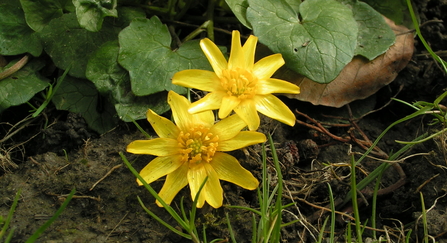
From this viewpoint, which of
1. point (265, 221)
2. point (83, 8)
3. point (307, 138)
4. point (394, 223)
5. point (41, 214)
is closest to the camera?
point (265, 221)

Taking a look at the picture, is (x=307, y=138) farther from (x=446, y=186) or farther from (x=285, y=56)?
Answer: (x=446, y=186)

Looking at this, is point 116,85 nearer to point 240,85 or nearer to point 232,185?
point 240,85

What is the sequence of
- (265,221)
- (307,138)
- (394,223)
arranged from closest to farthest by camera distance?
(265,221), (394,223), (307,138)

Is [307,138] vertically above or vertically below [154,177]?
below

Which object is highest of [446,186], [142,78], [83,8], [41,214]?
[83,8]

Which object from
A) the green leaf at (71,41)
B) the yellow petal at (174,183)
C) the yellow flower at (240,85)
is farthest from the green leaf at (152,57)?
the yellow petal at (174,183)

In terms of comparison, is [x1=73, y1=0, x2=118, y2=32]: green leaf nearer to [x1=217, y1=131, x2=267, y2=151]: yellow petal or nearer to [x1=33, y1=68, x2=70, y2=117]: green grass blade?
[x1=33, y1=68, x2=70, y2=117]: green grass blade

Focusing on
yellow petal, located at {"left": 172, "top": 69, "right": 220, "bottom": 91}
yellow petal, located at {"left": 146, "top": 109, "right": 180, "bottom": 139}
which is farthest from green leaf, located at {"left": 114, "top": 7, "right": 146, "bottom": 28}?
yellow petal, located at {"left": 146, "top": 109, "right": 180, "bottom": 139}

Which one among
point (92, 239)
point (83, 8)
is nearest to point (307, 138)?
point (92, 239)
